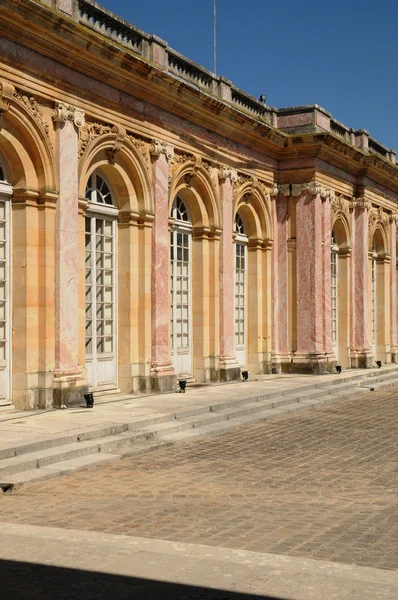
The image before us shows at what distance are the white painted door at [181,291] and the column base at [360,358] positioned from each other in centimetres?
677

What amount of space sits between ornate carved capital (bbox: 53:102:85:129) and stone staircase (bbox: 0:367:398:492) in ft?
15.6

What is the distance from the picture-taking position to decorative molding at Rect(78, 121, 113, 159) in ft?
44.8

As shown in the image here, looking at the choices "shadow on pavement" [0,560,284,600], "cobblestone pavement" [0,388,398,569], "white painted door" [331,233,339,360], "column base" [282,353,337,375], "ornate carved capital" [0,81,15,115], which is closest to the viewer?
"shadow on pavement" [0,560,284,600]

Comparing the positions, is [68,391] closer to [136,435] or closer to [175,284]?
[136,435]

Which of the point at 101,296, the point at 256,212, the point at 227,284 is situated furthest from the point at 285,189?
the point at 101,296

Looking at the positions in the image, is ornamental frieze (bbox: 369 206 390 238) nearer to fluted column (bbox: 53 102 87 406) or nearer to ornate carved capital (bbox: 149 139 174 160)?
ornate carved capital (bbox: 149 139 174 160)

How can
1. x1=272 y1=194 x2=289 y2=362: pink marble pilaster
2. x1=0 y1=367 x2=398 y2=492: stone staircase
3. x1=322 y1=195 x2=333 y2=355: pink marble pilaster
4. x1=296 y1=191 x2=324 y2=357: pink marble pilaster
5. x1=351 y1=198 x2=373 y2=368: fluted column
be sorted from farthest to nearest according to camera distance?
x1=351 y1=198 x2=373 y2=368: fluted column < x1=322 y1=195 x2=333 y2=355: pink marble pilaster < x1=272 y1=194 x2=289 y2=362: pink marble pilaster < x1=296 y1=191 x2=324 y2=357: pink marble pilaster < x1=0 y1=367 x2=398 y2=492: stone staircase

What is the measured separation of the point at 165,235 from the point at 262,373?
5.59 meters

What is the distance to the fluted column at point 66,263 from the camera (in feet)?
42.5

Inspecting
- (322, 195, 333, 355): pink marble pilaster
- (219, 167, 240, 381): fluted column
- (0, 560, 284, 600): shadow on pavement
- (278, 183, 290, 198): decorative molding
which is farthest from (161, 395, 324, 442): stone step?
(278, 183, 290, 198): decorative molding

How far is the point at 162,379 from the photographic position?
1548 centimetres

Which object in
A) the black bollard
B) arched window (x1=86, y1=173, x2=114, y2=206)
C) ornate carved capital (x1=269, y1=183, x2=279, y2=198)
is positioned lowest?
the black bollard

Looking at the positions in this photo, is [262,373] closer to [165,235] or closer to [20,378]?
[165,235]

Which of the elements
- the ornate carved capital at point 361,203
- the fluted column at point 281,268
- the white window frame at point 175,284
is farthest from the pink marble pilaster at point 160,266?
the ornate carved capital at point 361,203
